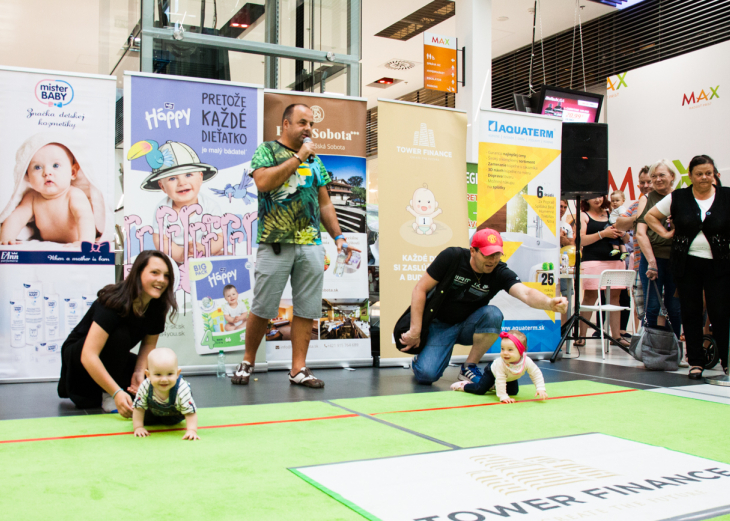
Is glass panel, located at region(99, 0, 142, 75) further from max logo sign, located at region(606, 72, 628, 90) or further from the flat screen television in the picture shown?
max logo sign, located at region(606, 72, 628, 90)

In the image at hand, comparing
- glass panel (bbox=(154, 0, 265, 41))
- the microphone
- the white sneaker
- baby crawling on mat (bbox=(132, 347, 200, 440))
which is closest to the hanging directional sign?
glass panel (bbox=(154, 0, 265, 41))

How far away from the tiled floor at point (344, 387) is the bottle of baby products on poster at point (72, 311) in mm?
371

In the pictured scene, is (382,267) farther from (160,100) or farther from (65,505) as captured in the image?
(65,505)

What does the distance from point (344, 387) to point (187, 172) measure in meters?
1.77

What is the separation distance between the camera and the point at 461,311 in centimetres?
398

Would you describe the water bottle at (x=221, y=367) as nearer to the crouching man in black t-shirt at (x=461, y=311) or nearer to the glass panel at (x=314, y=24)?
the crouching man in black t-shirt at (x=461, y=311)

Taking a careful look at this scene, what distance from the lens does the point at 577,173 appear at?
225 inches

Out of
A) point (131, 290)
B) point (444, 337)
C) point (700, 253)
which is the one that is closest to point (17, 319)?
point (131, 290)

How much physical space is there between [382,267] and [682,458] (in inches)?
111

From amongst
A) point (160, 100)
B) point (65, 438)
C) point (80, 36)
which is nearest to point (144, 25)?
point (160, 100)

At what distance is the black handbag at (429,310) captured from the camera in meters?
3.82

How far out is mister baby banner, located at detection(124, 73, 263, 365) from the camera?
4.21 metres

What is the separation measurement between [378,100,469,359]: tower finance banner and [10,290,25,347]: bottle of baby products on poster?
2361 mm

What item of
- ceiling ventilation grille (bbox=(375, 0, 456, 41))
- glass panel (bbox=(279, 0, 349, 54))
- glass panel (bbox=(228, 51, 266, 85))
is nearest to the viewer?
glass panel (bbox=(228, 51, 266, 85))
